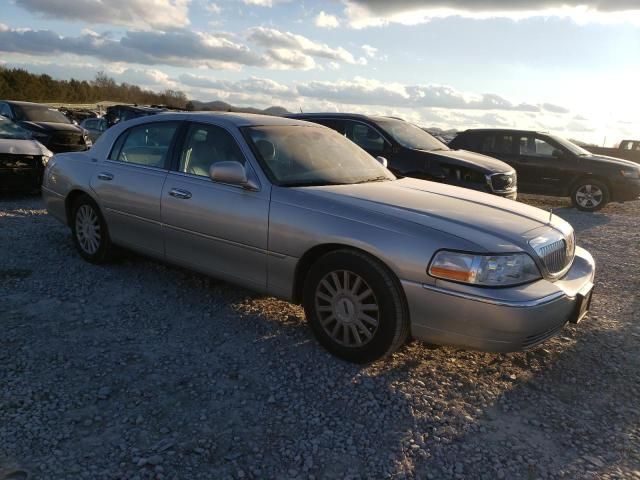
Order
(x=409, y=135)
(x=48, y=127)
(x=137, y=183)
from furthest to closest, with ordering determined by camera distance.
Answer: (x=48, y=127), (x=409, y=135), (x=137, y=183)

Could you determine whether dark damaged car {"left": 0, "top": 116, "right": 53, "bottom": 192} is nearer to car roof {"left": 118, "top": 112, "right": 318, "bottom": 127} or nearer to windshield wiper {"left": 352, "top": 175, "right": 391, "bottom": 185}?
car roof {"left": 118, "top": 112, "right": 318, "bottom": 127}

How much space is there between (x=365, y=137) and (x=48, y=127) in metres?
7.81

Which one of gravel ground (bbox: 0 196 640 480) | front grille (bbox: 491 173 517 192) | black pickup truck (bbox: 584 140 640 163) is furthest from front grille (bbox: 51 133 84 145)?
black pickup truck (bbox: 584 140 640 163)

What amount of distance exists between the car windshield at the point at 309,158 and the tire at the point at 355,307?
778 mm

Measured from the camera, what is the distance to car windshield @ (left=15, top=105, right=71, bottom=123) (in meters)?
13.0

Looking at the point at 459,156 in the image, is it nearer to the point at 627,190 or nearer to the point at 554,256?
the point at 627,190

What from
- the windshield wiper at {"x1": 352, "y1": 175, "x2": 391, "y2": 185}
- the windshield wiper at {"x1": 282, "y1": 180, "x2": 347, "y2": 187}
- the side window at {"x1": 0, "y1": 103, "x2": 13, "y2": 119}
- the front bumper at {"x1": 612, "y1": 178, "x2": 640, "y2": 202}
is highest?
the side window at {"x1": 0, "y1": 103, "x2": 13, "y2": 119}

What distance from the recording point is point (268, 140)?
13.6ft

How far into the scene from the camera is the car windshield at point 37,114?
13.0 metres

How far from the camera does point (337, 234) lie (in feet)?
11.0

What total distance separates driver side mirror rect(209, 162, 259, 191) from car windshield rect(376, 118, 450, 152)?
17.1 feet

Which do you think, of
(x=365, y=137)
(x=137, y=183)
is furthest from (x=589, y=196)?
(x=137, y=183)

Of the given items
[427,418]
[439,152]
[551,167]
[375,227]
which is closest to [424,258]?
[375,227]

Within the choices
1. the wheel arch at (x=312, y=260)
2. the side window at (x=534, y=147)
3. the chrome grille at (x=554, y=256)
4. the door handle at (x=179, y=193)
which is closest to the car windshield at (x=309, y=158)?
the wheel arch at (x=312, y=260)
